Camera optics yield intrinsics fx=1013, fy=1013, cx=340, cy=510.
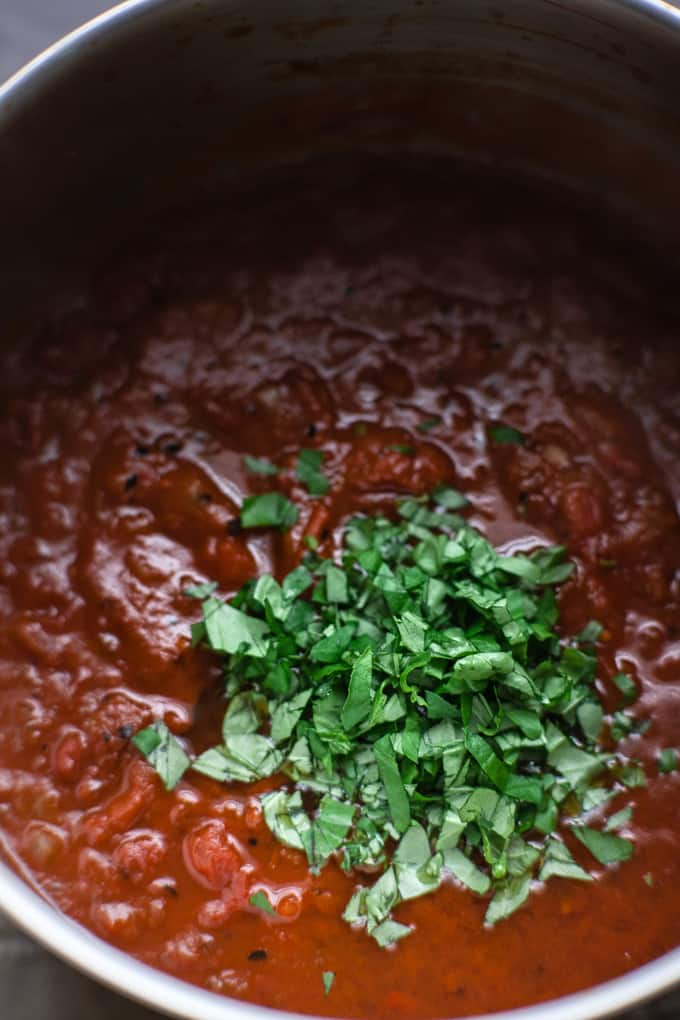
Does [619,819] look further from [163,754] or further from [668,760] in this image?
[163,754]

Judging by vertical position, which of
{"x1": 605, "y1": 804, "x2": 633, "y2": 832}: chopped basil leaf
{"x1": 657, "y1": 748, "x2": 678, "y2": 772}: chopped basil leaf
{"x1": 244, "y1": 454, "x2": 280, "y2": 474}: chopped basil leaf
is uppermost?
{"x1": 244, "y1": 454, "x2": 280, "y2": 474}: chopped basil leaf

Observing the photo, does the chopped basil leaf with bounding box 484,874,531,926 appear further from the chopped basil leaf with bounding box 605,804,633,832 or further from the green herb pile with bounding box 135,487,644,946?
the chopped basil leaf with bounding box 605,804,633,832

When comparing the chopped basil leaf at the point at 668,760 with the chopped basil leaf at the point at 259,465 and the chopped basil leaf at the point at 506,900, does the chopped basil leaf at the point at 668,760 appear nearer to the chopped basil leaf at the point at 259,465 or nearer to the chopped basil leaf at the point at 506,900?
the chopped basil leaf at the point at 506,900

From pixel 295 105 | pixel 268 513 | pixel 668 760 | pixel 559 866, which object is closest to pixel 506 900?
pixel 559 866

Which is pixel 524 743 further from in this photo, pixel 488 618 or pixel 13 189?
pixel 13 189

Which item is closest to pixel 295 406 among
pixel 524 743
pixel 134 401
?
pixel 134 401

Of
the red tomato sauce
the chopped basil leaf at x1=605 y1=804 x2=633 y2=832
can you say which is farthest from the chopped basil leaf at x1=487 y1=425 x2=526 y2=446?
the chopped basil leaf at x1=605 y1=804 x2=633 y2=832

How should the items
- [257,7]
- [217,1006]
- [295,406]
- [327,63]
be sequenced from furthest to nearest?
[295,406] < [327,63] < [257,7] < [217,1006]
